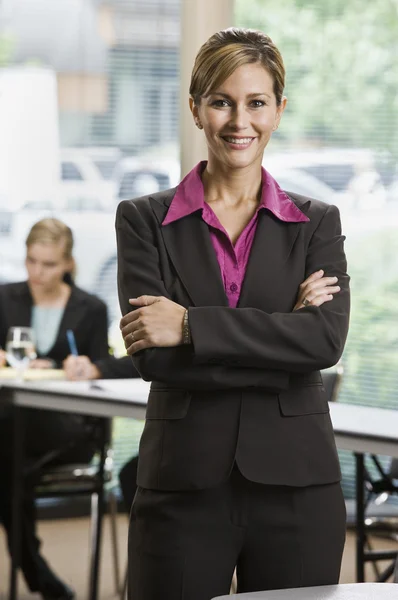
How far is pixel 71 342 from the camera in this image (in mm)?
4488

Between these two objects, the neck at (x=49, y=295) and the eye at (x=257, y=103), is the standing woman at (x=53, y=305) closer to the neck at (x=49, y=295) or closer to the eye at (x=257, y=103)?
the neck at (x=49, y=295)

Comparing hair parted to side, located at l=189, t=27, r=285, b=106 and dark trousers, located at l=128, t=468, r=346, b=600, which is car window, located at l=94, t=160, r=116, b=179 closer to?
hair parted to side, located at l=189, t=27, r=285, b=106

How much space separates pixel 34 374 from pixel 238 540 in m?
2.33

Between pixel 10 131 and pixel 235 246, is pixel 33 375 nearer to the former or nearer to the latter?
pixel 10 131

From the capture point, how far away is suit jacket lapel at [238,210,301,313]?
2.06 m

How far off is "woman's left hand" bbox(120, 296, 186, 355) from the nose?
0.35 metres

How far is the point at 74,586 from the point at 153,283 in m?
2.71

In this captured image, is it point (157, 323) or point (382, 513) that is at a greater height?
point (157, 323)

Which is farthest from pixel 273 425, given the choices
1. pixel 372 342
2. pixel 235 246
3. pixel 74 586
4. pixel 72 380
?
pixel 372 342

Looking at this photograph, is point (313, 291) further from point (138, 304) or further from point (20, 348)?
point (20, 348)

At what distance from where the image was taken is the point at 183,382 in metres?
2.00

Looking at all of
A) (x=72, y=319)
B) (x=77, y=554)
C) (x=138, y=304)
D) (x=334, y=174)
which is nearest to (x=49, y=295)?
(x=72, y=319)

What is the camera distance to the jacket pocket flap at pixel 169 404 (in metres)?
1.99

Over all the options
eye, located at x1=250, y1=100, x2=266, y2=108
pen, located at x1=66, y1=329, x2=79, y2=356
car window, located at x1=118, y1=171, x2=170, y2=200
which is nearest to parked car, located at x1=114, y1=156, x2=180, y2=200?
car window, located at x1=118, y1=171, x2=170, y2=200
